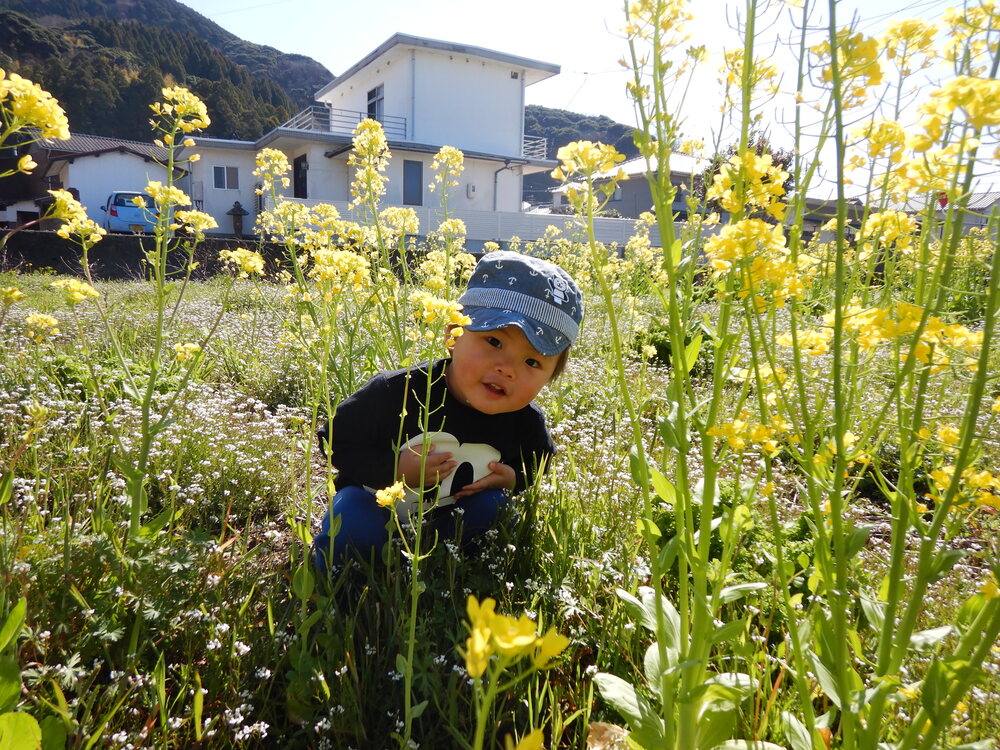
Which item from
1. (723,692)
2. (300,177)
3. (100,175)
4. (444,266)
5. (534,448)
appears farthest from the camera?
(100,175)

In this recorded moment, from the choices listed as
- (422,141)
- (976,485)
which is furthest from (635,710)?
(422,141)

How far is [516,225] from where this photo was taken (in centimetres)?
2414

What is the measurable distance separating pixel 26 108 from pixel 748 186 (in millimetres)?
1412

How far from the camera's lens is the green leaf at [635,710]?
1.20 m

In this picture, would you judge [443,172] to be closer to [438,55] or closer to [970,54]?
[970,54]

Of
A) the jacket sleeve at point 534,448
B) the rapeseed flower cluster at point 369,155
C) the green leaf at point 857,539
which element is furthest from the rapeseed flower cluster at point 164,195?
the green leaf at point 857,539

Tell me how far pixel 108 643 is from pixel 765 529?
1.87m

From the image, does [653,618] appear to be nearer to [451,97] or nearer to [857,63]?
[857,63]

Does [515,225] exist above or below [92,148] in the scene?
below

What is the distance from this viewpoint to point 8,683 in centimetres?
112

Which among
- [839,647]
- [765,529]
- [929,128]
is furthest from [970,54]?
[765,529]

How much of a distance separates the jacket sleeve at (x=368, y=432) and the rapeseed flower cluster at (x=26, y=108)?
3.55 feet

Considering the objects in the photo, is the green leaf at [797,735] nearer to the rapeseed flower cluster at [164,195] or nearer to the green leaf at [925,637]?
the green leaf at [925,637]

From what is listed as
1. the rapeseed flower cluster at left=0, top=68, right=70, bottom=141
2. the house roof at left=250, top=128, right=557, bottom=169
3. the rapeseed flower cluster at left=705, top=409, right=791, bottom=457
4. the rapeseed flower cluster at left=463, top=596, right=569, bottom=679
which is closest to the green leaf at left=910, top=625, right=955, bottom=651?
the rapeseed flower cluster at left=705, top=409, right=791, bottom=457
